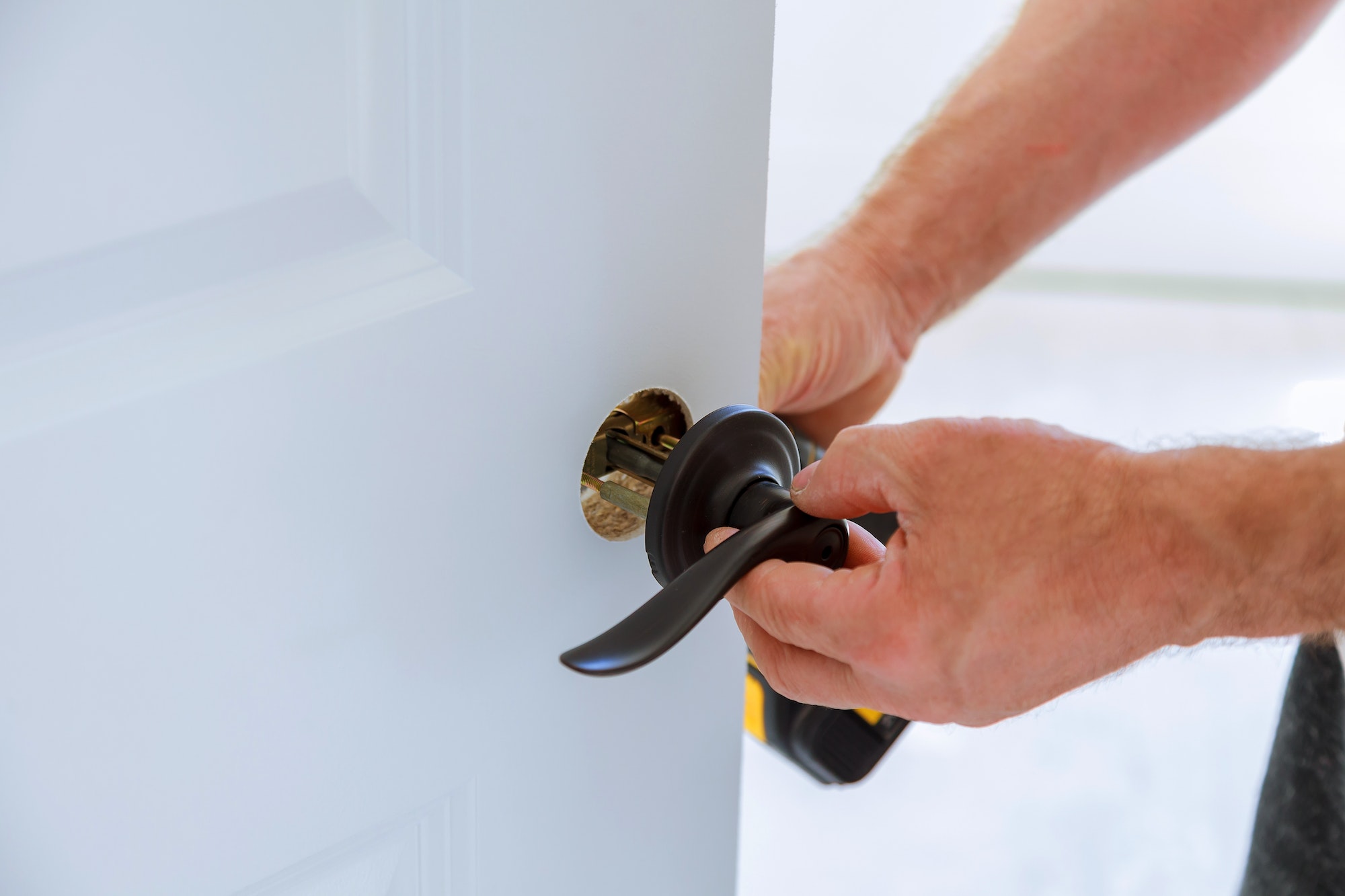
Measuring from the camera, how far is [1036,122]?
70 centimetres

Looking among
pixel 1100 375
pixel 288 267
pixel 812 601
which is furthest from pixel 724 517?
pixel 1100 375

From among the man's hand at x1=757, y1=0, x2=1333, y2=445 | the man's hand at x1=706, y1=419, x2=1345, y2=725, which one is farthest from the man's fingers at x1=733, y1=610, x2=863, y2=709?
the man's hand at x1=757, y1=0, x2=1333, y2=445

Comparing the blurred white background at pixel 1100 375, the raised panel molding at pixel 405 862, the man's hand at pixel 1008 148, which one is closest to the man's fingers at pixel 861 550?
the raised panel molding at pixel 405 862

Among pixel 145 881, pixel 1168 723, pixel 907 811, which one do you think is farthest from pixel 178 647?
pixel 1168 723

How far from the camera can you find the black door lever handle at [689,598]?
280mm

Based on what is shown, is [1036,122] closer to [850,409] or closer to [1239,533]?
[850,409]

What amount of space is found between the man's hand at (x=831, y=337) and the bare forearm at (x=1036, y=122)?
2cm

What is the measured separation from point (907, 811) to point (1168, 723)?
0.45 metres

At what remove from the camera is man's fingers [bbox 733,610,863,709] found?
14.9 inches

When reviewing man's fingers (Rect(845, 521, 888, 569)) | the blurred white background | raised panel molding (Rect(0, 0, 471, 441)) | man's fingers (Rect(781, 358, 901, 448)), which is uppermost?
raised panel molding (Rect(0, 0, 471, 441))

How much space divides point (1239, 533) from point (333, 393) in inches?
13.2

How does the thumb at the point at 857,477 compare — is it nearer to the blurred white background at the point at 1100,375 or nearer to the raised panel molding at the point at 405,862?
the raised panel molding at the point at 405,862

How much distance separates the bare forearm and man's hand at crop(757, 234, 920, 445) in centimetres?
2

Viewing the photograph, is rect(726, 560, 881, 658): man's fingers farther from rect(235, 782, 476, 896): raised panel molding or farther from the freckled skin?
rect(235, 782, 476, 896): raised panel molding
